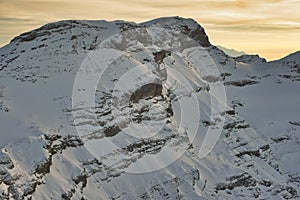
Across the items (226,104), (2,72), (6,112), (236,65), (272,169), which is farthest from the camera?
(236,65)

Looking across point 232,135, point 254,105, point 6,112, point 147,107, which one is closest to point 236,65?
point 254,105

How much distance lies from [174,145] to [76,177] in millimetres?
22215

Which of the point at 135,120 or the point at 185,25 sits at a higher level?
the point at 185,25

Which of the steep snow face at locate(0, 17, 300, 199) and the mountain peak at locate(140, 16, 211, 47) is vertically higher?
the mountain peak at locate(140, 16, 211, 47)

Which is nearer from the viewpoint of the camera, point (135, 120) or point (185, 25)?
point (135, 120)

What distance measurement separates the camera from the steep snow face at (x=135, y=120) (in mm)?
66250

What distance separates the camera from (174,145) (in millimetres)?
81188

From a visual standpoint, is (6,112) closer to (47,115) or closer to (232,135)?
(47,115)

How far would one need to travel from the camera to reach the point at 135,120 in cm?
8006

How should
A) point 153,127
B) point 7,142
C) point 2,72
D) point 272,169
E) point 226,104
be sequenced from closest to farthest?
point 7,142 < point 153,127 < point 2,72 < point 272,169 < point 226,104

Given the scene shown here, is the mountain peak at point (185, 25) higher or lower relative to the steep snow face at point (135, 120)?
higher

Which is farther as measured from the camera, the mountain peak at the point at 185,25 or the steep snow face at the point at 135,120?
the mountain peak at the point at 185,25

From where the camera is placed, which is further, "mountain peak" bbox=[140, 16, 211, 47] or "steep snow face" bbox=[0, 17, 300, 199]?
"mountain peak" bbox=[140, 16, 211, 47]

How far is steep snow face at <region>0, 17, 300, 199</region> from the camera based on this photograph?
66250mm
